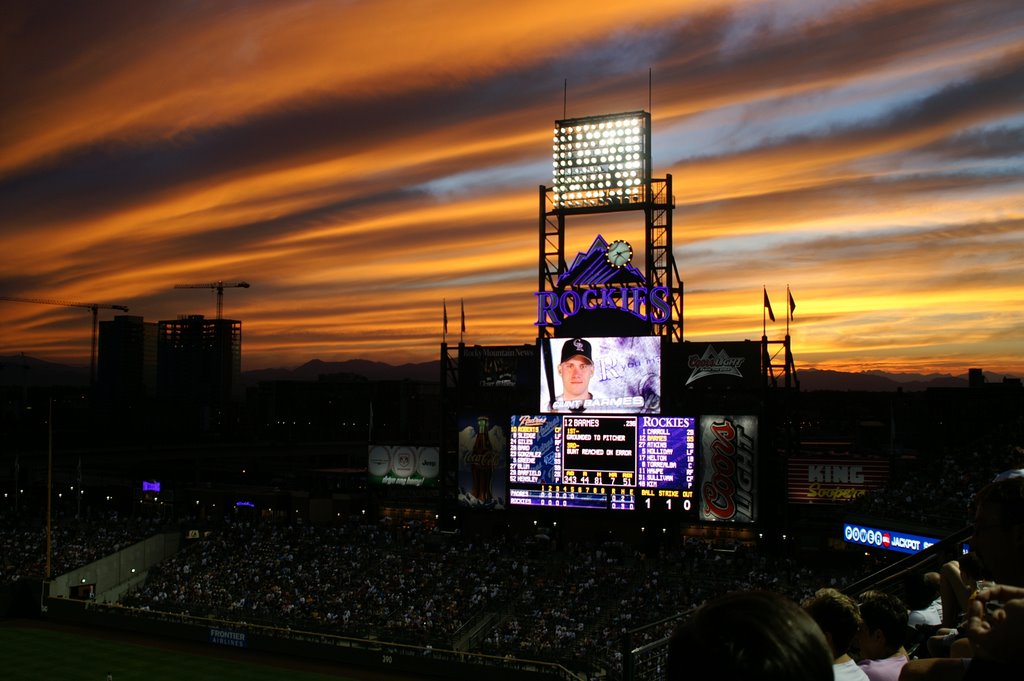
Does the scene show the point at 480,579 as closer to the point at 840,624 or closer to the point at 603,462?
the point at 603,462

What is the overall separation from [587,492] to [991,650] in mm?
35694

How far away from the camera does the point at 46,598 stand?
42.4 metres

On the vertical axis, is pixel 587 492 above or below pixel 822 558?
above

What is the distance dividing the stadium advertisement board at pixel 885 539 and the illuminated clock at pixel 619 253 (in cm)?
1248

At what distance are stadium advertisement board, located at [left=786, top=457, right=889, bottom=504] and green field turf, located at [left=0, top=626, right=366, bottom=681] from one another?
17.7 m

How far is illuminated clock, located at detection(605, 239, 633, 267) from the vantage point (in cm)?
3762

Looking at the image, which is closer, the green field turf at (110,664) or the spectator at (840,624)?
the spectator at (840,624)

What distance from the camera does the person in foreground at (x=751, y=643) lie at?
6.51 feet

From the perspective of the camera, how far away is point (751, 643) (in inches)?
78.6

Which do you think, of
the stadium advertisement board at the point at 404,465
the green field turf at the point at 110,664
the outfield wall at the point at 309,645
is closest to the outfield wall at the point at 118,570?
the outfield wall at the point at 309,645

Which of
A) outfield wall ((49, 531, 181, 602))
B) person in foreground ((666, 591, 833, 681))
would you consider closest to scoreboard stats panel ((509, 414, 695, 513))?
outfield wall ((49, 531, 181, 602))

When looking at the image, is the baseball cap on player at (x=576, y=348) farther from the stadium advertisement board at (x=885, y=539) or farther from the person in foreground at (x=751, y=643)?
the person in foreground at (x=751, y=643)

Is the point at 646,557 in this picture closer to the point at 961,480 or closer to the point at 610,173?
the point at 961,480

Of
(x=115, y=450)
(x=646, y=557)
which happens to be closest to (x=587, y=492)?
(x=646, y=557)
